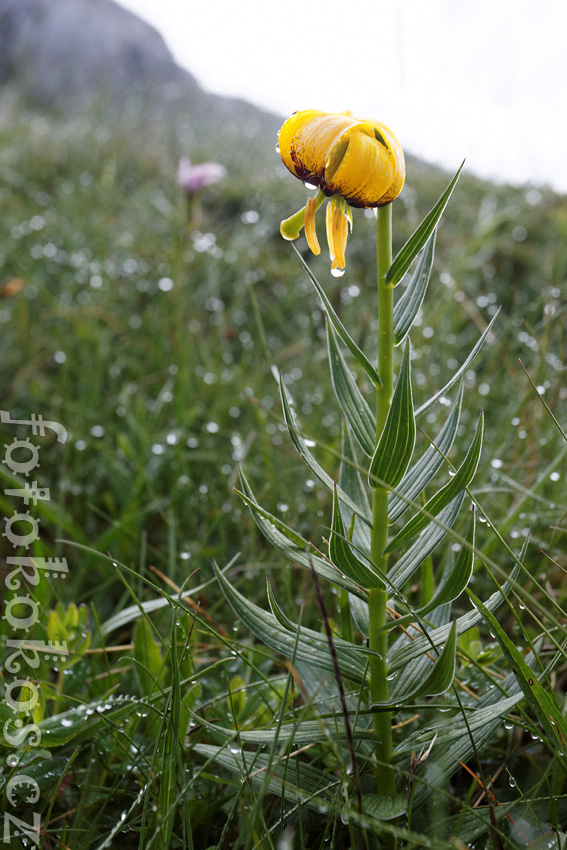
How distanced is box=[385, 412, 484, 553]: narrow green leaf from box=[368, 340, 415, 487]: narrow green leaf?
55mm

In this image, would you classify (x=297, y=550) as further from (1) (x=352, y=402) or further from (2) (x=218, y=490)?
(2) (x=218, y=490)

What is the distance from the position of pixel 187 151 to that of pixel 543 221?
9.24 feet

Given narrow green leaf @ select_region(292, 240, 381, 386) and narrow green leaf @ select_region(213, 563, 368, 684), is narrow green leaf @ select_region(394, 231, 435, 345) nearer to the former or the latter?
narrow green leaf @ select_region(292, 240, 381, 386)

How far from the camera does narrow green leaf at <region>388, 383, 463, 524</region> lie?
0.78 metres

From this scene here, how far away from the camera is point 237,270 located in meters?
3.07

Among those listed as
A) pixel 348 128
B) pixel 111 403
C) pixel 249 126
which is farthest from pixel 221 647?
pixel 249 126

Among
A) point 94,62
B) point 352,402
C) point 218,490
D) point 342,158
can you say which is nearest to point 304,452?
point 352,402

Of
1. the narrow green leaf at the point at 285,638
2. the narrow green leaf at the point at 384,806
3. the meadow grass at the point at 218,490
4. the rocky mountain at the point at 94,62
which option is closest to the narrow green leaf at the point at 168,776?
the meadow grass at the point at 218,490

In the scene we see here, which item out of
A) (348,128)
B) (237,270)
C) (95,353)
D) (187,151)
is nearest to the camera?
(348,128)

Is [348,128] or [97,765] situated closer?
[348,128]

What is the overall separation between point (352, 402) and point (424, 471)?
13cm

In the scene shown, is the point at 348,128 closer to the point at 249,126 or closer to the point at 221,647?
the point at 221,647

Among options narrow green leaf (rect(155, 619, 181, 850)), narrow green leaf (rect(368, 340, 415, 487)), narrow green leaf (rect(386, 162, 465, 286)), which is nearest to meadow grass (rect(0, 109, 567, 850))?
narrow green leaf (rect(155, 619, 181, 850))

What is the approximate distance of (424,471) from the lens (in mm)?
789
